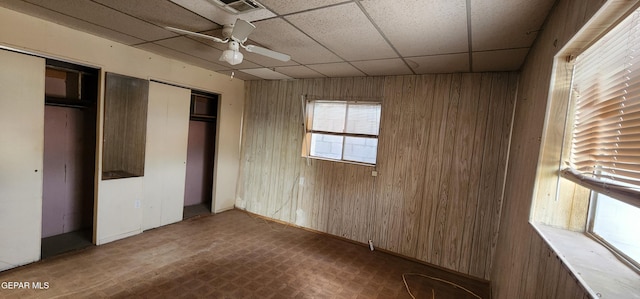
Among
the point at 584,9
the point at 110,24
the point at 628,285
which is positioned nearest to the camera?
the point at 628,285

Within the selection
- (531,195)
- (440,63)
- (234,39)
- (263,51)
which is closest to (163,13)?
(234,39)

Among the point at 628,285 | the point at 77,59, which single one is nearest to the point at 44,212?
the point at 77,59

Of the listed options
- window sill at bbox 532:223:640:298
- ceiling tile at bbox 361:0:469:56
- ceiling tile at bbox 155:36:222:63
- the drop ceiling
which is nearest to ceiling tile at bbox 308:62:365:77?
the drop ceiling

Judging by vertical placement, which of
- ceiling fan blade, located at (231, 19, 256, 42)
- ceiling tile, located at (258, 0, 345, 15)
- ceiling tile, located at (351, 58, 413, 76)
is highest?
ceiling tile, located at (351, 58, 413, 76)

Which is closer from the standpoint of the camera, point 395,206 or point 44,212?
point 44,212

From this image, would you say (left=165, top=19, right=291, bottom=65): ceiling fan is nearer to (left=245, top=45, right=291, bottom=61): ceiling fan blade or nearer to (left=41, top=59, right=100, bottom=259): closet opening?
(left=245, top=45, right=291, bottom=61): ceiling fan blade

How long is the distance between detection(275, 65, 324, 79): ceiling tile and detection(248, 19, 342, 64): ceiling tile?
372mm

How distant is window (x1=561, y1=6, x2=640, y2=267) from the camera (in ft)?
2.79

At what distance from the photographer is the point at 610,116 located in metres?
1.00

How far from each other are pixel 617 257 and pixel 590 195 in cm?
30

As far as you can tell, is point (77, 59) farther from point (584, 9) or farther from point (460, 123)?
point (460, 123)

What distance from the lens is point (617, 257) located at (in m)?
1.00

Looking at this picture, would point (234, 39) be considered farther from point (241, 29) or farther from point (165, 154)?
point (165, 154)

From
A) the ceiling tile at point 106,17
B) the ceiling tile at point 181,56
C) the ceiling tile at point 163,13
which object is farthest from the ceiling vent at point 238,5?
the ceiling tile at point 181,56
